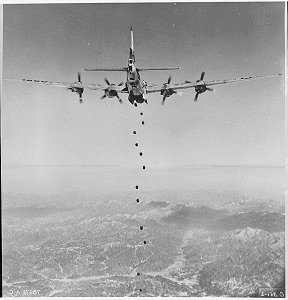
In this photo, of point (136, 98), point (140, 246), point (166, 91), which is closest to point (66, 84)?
point (136, 98)

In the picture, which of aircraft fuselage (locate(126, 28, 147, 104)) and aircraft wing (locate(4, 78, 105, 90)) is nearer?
aircraft fuselage (locate(126, 28, 147, 104))

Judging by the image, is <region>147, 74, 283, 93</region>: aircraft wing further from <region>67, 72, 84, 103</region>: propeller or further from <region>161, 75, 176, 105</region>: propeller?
<region>67, 72, 84, 103</region>: propeller

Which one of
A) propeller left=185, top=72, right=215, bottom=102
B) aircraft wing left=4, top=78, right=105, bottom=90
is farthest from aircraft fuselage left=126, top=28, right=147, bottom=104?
propeller left=185, top=72, right=215, bottom=102

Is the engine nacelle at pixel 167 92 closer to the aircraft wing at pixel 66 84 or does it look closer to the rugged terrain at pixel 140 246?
the aircraft wing at pixel 66 84

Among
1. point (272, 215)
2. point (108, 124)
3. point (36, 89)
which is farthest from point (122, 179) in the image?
point (272, 215)

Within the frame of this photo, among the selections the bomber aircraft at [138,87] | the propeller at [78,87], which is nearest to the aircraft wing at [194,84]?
the bomber aircraft at [138,87]

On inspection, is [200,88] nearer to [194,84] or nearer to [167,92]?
[194,84]

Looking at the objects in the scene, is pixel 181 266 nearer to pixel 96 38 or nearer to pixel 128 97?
pixel 128 97

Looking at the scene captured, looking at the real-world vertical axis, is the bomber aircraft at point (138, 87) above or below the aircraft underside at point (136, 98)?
above
